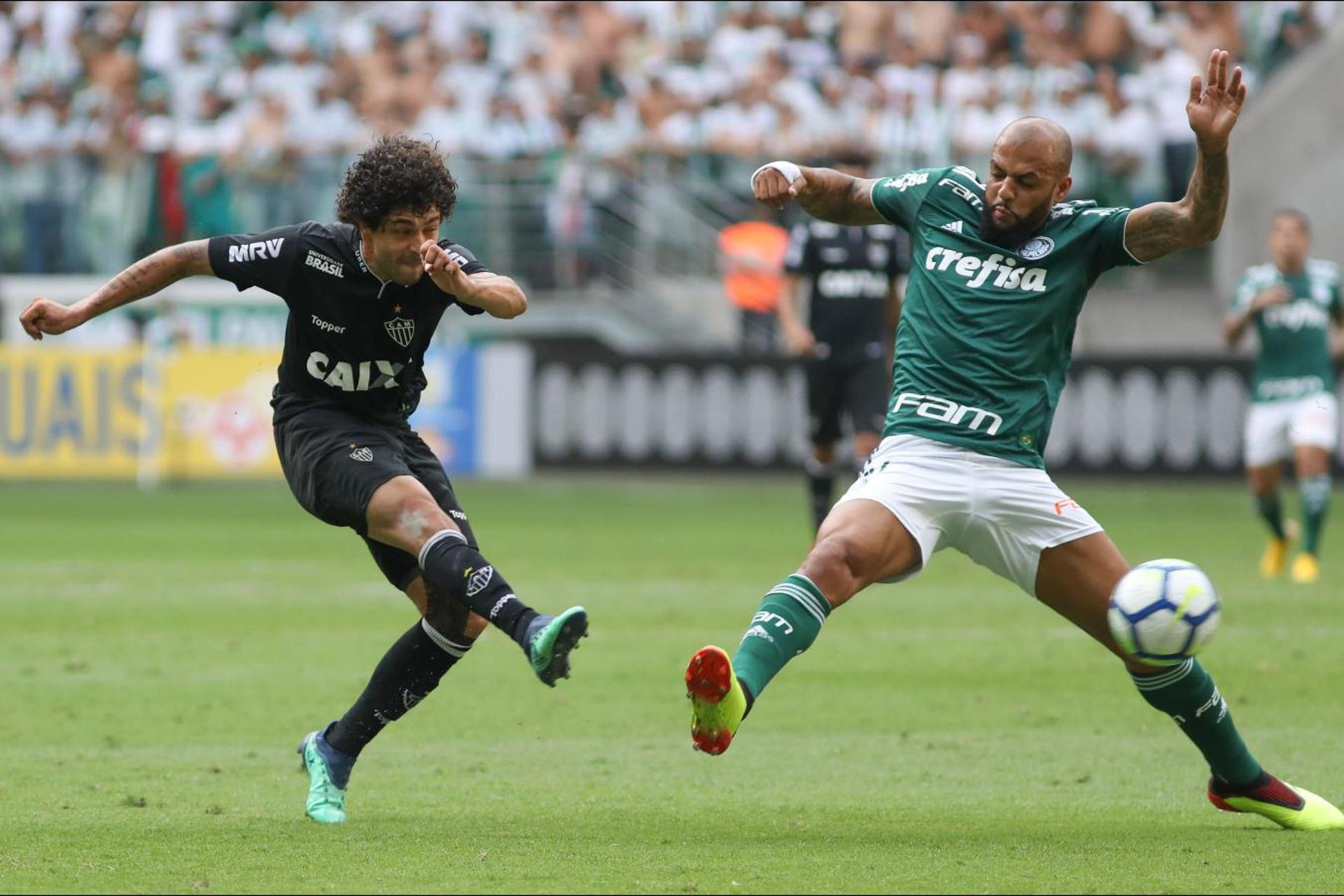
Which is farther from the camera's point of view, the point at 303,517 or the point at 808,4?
the point at 808,4

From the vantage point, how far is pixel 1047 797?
668 cm

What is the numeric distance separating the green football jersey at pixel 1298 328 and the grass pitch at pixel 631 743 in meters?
1.43

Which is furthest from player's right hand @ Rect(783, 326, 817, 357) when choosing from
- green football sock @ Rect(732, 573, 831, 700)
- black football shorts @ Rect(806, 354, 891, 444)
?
green football sock @ Rect(732, 573, 831, 700)

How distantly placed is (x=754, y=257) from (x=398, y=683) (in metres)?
17.4

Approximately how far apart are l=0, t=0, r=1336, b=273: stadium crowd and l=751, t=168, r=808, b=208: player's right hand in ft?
53.8

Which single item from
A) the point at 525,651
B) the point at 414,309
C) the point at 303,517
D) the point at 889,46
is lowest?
the point at 303,517

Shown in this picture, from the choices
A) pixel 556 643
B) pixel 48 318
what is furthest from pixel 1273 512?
pixel 48 318

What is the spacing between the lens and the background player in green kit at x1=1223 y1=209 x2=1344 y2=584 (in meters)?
13.9

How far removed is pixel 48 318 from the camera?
21.0ft

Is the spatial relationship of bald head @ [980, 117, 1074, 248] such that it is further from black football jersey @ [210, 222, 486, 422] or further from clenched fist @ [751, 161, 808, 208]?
black football jersey @ [210, 222, 486, 422]

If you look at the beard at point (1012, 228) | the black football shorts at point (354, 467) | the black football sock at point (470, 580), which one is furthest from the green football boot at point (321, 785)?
the beard at point (1012, 228)

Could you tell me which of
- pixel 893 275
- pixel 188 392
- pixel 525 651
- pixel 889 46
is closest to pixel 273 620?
pixel 893 275

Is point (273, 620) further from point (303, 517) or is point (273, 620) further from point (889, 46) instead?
point (889, 46)

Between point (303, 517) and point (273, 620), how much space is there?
7717 mm
